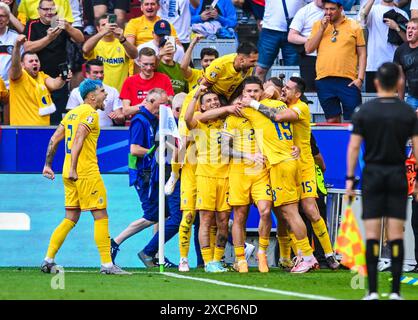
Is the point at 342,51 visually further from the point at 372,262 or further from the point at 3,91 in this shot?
the point at 372,262

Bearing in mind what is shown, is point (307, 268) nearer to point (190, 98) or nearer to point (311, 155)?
point (311, 155)

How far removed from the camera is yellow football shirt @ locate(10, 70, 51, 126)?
17.3 meters

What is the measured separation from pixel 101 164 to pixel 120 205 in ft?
2.17

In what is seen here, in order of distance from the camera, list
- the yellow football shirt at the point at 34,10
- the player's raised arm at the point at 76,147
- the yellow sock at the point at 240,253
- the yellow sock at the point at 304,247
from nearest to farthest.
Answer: the player's raised arm at the point at 76,147
the yellow sock at the point at 304,247
the yellow sock at the point at 240,253
the yellow football shirt at the point at 34,10

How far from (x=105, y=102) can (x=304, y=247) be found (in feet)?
14.3

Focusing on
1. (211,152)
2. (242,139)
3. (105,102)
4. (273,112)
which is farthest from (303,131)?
(105,102)

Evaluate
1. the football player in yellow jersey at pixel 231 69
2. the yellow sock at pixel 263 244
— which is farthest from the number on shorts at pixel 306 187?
the football player in yellow jersey at pixel 231 69

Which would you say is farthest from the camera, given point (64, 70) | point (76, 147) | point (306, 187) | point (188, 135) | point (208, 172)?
point (64, 70)

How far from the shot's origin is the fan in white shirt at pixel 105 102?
1728 cm

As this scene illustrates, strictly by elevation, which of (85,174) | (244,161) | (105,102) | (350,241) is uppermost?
(105,102)

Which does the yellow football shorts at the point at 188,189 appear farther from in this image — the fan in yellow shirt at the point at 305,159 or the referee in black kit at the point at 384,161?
the referee in black kit at the point at 384,161

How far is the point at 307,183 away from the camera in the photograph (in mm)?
14969

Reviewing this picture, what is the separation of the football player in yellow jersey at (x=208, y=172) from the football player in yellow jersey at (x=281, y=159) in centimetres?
58
